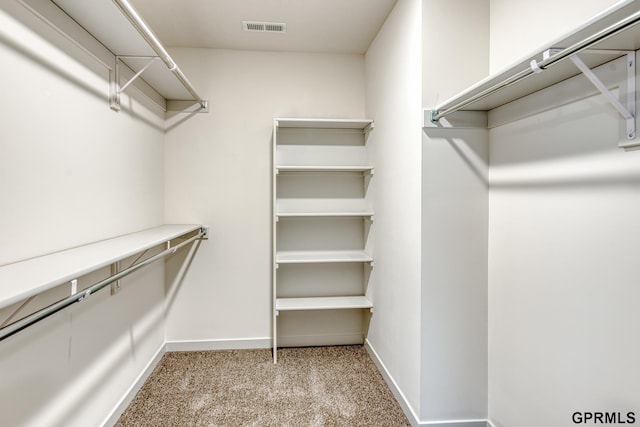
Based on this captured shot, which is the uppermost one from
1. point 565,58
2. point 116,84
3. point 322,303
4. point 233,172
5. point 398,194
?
point 116,84

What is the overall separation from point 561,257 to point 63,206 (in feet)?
6.68

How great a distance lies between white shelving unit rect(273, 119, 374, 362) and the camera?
2.93 metres

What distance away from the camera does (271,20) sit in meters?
2.40

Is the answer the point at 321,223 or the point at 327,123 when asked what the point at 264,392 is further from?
the point at 327,123

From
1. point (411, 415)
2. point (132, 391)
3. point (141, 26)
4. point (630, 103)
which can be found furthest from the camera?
point (132, 391)

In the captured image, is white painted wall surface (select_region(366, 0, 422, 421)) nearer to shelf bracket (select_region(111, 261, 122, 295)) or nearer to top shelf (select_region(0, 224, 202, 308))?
top shelf (select_region(0, 224, 202, 308))

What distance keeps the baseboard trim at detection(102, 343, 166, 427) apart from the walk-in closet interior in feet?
0.07

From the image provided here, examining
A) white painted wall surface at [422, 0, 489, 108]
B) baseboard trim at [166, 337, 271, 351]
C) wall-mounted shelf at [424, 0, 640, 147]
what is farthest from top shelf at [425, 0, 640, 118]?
baseboard trim at [166, 337, 271, 351]

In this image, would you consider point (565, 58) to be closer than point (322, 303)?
Yes

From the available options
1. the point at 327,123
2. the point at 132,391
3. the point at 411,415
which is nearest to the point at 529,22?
the point at 327,123

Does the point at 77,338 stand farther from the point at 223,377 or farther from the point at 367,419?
the point at 367,419

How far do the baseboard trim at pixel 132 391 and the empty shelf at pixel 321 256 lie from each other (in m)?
1.15

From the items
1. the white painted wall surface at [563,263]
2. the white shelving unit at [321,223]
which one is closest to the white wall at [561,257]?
the white painted wall surface at [563,263]

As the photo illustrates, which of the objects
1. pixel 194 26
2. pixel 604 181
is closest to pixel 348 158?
pixel 194 26
